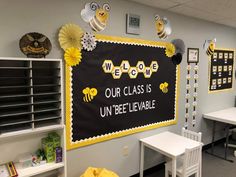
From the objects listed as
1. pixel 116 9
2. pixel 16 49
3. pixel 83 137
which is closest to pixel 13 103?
pixel 16 49

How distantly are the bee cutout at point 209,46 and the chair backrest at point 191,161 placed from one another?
193 cm

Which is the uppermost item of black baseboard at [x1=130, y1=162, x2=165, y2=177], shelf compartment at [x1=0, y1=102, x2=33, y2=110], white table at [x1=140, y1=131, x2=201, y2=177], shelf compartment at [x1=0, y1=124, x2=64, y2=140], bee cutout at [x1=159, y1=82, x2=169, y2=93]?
bee cutout at [x1=159, y1=82, x2=169, y2=93]

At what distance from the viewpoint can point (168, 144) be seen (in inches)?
102

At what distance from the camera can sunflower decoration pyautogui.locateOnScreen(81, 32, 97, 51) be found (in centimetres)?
210

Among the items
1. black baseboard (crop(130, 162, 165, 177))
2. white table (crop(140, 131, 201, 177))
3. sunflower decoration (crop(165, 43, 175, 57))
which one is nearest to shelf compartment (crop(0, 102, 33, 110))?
white table (crop(140, 131, 201, 177))

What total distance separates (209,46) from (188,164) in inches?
89.9

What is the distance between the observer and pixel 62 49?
199 centimetres

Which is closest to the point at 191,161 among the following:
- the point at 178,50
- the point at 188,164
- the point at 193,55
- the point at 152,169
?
the point at 188,164

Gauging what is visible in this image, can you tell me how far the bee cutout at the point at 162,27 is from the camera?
278 centimetres

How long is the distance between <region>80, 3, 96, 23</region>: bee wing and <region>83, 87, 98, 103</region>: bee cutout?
0.78m

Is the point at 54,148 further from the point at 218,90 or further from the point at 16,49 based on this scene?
the point at 218,90

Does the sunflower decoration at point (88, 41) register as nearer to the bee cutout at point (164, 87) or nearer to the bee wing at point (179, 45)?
the bee cutout at point (164, 87)

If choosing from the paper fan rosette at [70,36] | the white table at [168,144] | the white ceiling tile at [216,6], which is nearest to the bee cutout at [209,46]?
the white ceiling tile at [216,6]

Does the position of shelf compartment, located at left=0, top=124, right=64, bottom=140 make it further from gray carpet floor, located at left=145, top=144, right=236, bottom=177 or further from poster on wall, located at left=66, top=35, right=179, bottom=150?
gray carpet floor, located at left=145, top=144, right=236, bottom=177
